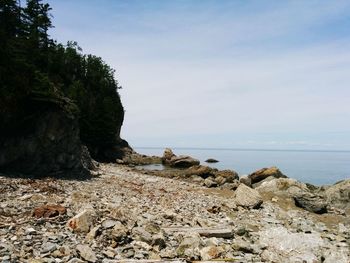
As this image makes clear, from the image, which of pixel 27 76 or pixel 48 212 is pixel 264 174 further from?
pixel 48 212

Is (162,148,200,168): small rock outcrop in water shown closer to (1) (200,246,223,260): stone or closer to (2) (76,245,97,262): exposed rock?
(1) (200,246,223,260): stone

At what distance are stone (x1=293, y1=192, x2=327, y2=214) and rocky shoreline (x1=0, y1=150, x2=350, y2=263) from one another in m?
0.08

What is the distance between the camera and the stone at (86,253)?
41.0 ft

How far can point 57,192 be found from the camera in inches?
890

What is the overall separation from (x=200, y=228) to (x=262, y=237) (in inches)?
161

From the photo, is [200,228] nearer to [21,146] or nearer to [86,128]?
[21,146]

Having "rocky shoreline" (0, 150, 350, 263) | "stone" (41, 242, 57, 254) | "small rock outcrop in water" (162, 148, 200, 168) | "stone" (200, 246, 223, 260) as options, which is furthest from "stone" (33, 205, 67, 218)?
"small rock outcrop in water" (162, 148, 200, 168)

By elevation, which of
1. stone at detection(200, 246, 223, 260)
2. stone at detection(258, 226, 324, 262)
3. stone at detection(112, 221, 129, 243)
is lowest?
stone at detection(258, 226, 324, 262)

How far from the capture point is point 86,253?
12.7 meters

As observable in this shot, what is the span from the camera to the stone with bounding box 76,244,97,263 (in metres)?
12.5

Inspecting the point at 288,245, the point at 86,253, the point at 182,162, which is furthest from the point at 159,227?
the point at 182,162

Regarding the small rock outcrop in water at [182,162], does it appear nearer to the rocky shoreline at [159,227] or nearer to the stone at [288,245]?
the rocky shoreline at [159,227]

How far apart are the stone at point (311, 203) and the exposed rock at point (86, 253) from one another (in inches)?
850

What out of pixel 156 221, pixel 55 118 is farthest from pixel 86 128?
pixel 156 221
